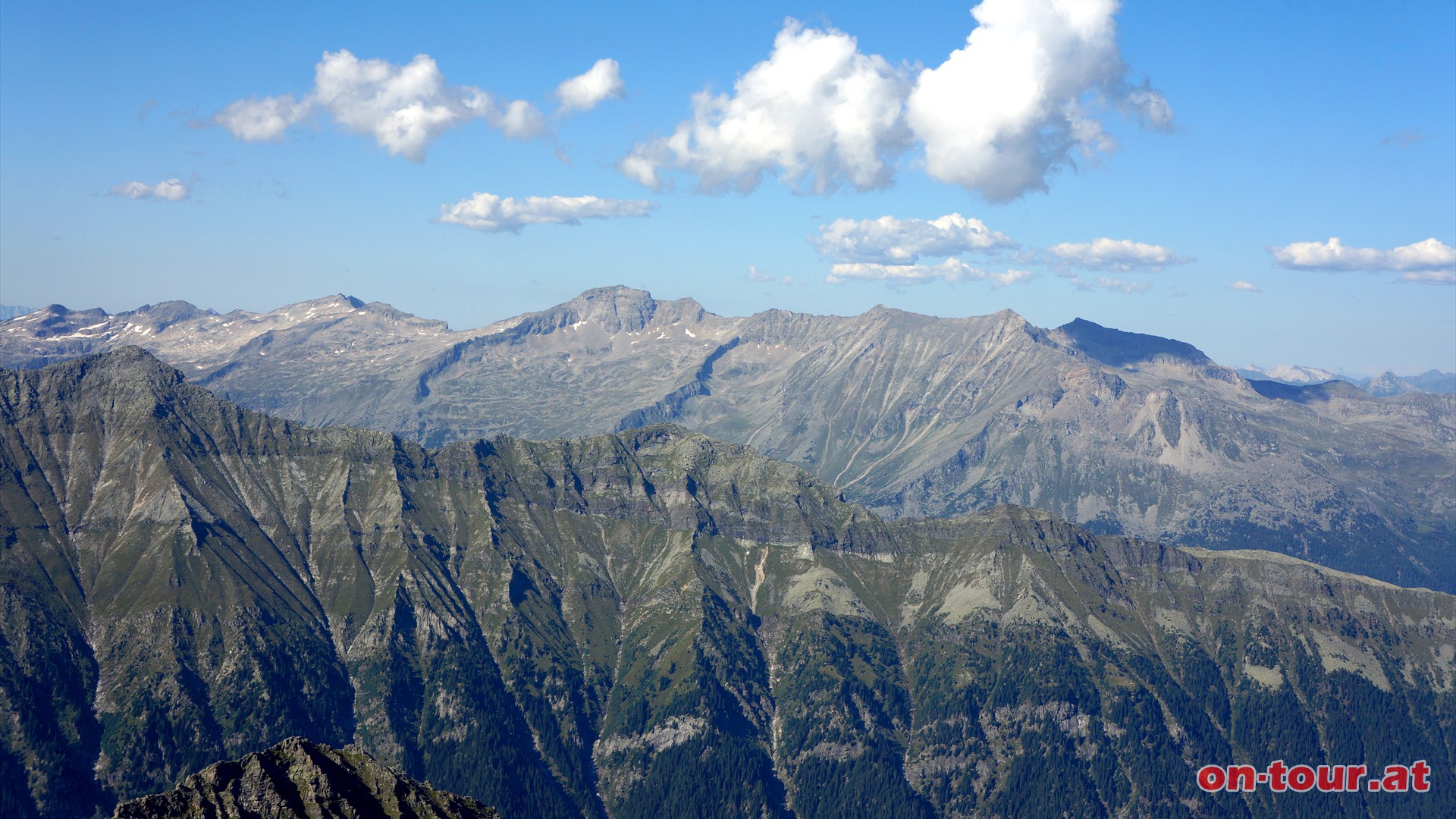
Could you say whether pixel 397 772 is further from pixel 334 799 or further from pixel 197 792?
pixel 197 792

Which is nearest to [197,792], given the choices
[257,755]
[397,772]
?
[257,755]

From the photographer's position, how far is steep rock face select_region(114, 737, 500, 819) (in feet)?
558

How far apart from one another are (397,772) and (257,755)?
25.8m

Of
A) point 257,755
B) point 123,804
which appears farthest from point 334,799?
point 123,804

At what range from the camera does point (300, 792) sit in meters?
180

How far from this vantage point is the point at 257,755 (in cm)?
18075

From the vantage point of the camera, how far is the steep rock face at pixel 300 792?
170125mm

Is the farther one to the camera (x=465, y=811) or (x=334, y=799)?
(x=465, y=811)

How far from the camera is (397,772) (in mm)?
197500

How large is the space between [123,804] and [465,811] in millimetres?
54752

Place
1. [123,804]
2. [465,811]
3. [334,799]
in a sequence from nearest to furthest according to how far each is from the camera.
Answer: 1. [123,804]
2. [334,799]
3. [465,811]

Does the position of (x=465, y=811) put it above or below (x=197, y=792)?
below

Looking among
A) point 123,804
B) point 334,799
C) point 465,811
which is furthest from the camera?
point 465,811

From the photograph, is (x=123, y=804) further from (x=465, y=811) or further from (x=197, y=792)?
(x=465, y=811)
